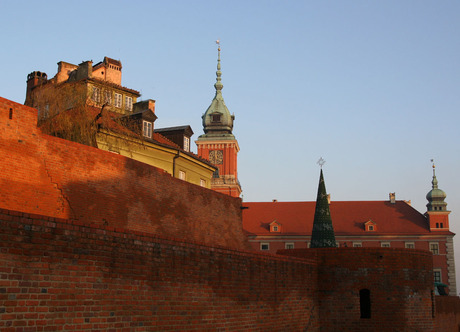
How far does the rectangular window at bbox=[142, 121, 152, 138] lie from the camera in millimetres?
30141

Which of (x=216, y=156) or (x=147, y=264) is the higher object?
(x=216, y=156)

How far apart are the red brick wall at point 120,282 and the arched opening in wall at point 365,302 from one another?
14.6 feet

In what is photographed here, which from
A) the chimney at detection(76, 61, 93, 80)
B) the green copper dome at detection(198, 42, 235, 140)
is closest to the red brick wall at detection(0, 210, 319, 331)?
the chimney at detection(76, 61, 93, 80)

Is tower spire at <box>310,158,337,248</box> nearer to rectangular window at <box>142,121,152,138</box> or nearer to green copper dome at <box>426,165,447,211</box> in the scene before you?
rectangular window at <box>142,121,152,138</box>

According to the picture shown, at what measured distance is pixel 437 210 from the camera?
2682 inches

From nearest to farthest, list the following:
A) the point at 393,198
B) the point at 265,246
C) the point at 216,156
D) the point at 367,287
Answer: the point at 367,287 < the point at 265,246 < the point at 393,198 < the point at 216,156

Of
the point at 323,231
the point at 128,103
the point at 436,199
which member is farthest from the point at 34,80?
the point at 436,199

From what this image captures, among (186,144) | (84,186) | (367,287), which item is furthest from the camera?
(186,144)

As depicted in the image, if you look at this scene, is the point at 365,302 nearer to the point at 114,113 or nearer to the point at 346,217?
the point at 114,113

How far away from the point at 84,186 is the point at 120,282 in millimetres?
5957

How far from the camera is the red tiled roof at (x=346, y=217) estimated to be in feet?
220

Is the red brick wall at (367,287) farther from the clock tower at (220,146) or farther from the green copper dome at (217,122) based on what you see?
the green copper dome at (217,122)

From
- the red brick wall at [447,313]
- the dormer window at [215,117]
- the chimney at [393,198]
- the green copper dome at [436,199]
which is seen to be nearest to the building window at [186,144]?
the red brick wall at [447,313]

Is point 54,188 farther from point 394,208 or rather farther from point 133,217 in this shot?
point 394,208
